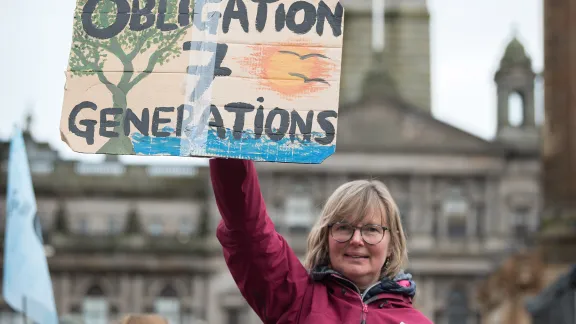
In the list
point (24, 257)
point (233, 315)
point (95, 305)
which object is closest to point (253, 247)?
point (24, 257)

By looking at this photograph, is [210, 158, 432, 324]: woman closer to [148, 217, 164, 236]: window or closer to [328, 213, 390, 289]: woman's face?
[328, 213, 390, 289]: woman's face

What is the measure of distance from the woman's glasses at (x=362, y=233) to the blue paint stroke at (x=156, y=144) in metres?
0.55

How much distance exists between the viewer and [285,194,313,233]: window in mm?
45219

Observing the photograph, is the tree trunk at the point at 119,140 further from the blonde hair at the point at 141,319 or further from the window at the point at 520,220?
the window at the point at 520,220

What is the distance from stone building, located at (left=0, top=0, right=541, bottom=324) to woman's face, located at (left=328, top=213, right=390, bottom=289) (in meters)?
39.8

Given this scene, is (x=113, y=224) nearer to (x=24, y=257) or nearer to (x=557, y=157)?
(x=557, y=157)

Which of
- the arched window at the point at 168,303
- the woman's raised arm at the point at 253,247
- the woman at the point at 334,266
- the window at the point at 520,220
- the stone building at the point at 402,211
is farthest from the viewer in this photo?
the arched window at the point at 168,303

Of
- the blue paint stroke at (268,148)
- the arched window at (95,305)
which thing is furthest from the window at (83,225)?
the blue paint stroke at (268,148)

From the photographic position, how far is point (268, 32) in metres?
3.92

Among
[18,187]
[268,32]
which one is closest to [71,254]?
[18,187]

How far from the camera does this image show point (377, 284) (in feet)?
12.8

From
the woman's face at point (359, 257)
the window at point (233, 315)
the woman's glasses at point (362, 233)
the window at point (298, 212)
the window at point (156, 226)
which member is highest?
the window at point (298, 212)

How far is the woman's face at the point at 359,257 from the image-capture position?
3.89 metres

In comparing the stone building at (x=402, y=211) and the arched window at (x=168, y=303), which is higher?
the stone building at (x=402, y=211)
